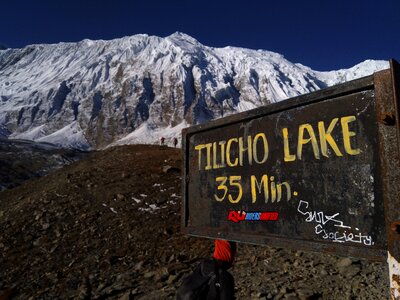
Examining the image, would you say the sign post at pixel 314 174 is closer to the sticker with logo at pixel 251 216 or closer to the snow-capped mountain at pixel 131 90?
the sticker with logo at pixel 251 216

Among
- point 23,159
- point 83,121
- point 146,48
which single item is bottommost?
point 23,159

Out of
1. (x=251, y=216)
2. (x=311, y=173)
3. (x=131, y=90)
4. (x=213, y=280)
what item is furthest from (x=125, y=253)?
(x=131, y=90)

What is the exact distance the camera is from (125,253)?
8172 millimetres

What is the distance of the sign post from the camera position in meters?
Answer: 1.67

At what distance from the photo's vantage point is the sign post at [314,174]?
167 centimetres

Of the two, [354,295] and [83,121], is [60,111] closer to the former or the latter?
[83,121]

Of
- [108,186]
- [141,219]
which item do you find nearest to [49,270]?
[141,219]

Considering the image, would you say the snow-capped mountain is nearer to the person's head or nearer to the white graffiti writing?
the person's head

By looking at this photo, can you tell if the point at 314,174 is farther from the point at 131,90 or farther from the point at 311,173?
the point at 131,90

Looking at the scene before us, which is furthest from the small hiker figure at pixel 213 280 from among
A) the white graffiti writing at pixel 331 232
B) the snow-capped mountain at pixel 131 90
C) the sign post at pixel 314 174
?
the snow-capped mountain at pixel 131 90

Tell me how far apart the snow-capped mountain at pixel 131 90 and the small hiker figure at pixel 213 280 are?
9224 cm

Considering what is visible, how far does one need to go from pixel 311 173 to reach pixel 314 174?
2cm

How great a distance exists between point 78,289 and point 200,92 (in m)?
112

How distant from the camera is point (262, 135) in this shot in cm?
237
